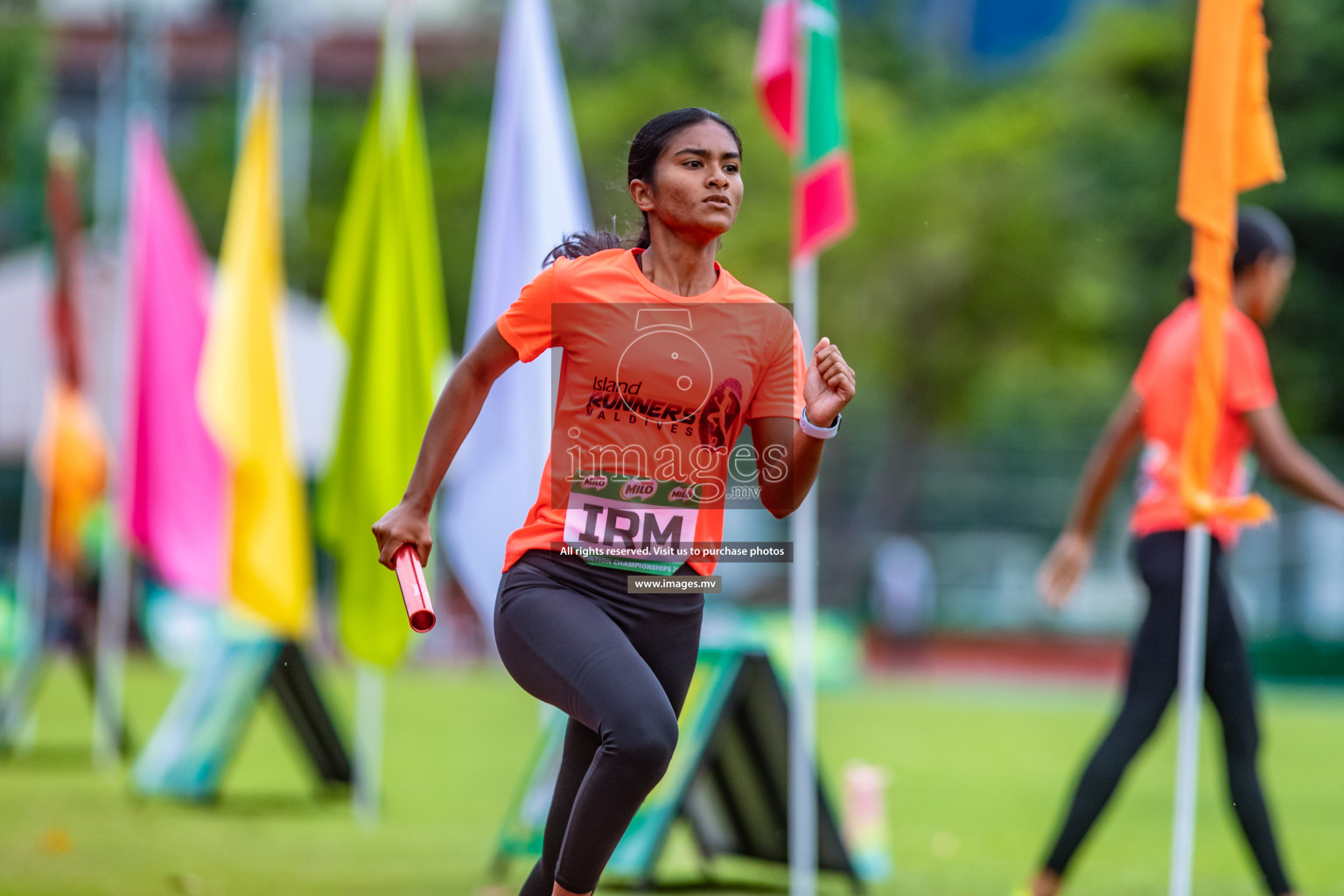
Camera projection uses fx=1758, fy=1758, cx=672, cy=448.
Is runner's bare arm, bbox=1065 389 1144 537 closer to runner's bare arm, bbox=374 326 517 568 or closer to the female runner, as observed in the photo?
the female runner

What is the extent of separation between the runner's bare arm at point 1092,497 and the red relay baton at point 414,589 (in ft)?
8.84

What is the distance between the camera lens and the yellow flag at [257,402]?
9555 millimetres

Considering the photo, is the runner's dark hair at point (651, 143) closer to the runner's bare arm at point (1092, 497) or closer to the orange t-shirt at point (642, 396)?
the orange t-shirt at point (642, 396)

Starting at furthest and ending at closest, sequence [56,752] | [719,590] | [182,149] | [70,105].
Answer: [70,105] → [182,149] → [56,752] → [719,590]

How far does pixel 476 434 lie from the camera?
8.00 metres

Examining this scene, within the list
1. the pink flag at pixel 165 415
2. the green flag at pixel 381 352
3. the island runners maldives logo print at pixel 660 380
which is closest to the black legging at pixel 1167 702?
the island runners maldives logo print at pixel 660 380

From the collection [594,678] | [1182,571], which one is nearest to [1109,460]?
[1182,571]

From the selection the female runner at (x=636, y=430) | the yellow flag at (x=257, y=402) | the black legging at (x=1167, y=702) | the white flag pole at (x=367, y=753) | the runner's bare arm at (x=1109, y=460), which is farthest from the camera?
the yellow flag at (x=257, y=402)

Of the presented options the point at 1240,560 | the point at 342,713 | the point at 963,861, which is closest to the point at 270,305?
the point at 963,861

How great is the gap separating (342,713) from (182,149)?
22.2 metres

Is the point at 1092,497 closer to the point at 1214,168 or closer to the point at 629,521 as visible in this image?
the point at 1214,168

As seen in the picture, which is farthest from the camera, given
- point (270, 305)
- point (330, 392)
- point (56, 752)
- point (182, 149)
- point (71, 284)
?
point (182, 149)

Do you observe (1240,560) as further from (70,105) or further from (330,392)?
(70,105)

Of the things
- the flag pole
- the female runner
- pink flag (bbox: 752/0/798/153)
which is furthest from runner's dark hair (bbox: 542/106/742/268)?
pink flag (bbox: 752/0/798/153)
